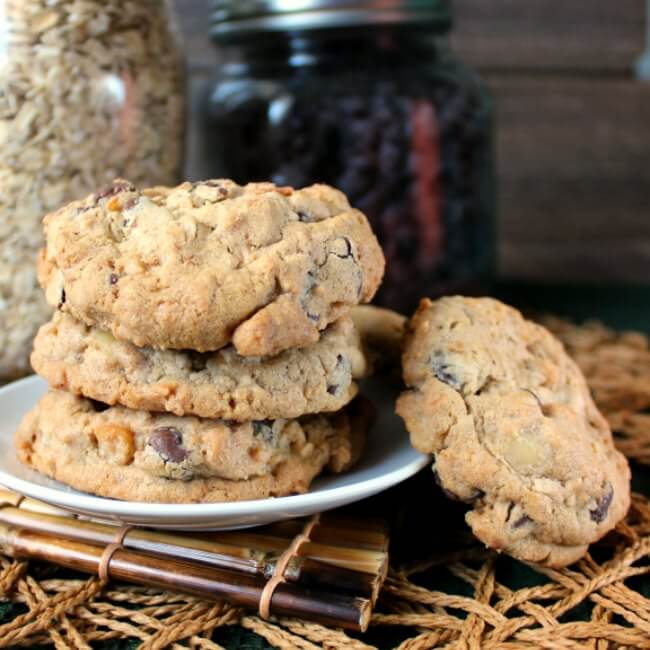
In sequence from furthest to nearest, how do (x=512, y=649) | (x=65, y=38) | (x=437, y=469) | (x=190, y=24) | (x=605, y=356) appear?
(x=190, y=24) < (x=605, y=356) < (x=65, y=38) < (x=437, y=469) < (x=512, y=649)

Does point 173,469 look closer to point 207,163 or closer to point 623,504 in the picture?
point 623,504

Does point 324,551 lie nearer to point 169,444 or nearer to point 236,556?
point 236,556

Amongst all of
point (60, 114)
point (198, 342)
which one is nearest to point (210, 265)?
point (198, 342)

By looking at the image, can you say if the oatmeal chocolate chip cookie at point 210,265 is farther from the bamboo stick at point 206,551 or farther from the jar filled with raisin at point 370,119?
the jar filled with raisin at point 370,119

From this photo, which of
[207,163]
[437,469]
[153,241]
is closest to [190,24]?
[207,163]

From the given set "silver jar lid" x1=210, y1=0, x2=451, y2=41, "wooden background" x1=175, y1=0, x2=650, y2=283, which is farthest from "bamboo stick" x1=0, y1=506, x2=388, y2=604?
"wooden background" x1=175, y1=0, x2=650, y2=283

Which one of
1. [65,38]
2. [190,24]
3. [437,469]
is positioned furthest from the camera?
[190,24]
